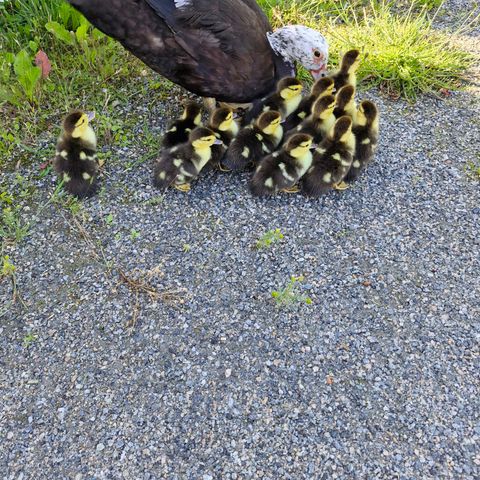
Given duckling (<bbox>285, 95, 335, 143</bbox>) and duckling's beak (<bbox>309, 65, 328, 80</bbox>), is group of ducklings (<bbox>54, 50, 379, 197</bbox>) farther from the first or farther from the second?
duckling's beak (<bbox>309, 65, 328, 80</bbox>)

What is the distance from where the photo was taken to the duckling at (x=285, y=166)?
3.26m

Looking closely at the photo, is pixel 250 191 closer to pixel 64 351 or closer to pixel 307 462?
pixel 64 351

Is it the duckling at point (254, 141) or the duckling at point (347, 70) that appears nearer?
the duckling at point (254, 141)

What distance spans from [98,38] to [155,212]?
6.12 feet

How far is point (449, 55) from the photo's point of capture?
443 centimetres

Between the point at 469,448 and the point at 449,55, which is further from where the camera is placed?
the point at 449,55

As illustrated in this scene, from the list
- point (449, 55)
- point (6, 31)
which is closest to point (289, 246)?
point (449, 55)

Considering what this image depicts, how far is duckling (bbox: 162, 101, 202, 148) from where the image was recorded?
3.62m

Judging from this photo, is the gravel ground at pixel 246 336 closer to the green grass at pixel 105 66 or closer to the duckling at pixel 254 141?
the duckling at pixel 254 141

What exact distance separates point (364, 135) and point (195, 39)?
Result: 1251mm

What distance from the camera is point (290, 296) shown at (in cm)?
295

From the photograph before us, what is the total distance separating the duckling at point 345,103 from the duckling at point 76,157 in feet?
5.33

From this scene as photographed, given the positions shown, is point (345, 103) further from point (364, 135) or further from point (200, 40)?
point (200, 40)

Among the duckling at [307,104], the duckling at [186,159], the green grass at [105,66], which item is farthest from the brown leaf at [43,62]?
the duckling at [307,104]
